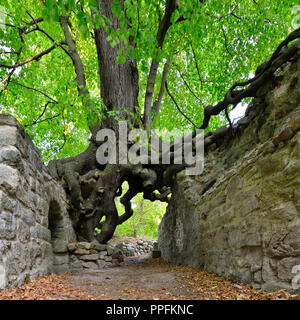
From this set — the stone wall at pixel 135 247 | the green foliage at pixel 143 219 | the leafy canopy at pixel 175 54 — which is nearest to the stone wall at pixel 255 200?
the leafy canopy at pixel 175 54

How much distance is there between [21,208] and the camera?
2.85 m

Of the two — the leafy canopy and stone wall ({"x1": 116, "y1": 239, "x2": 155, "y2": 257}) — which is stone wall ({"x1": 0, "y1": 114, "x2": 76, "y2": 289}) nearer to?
the leafy canopy

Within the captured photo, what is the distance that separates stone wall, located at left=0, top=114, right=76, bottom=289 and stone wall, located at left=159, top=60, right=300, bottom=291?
267 centimetres

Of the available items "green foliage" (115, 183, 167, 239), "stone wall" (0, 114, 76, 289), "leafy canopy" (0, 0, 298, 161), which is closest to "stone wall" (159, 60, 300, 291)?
"leafy canopy" (0, 0, 298, 161)

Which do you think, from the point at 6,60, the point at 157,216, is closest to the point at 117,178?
the point at 6,60

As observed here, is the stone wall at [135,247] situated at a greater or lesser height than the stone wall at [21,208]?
lesser

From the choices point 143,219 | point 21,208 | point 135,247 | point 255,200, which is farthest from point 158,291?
point 143,219

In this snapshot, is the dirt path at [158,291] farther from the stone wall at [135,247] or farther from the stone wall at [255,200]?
the stone wall at [135,247]

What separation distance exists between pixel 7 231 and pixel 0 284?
0.49 meters

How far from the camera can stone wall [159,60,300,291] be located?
2309 mm

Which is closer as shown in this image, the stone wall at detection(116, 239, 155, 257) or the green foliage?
the stone wall at detection(116, 239, 155, 257)

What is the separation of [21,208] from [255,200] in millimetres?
2829

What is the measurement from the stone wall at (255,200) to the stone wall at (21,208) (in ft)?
8.76

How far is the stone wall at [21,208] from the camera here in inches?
96.5
